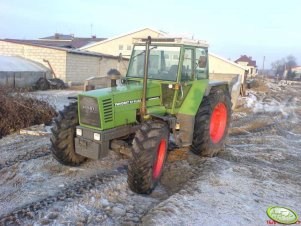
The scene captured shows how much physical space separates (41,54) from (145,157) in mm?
21632

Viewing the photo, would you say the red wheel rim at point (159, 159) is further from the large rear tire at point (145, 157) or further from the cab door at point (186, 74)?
the cab door at point (186, 74)

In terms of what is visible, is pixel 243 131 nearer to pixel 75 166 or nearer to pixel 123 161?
pixel 123 161

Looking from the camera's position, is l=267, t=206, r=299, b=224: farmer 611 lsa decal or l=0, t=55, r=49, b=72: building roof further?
l=0, t=55, r=49, b=72: building roof

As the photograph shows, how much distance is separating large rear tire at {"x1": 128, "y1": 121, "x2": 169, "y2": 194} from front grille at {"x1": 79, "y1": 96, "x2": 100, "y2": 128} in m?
0.69

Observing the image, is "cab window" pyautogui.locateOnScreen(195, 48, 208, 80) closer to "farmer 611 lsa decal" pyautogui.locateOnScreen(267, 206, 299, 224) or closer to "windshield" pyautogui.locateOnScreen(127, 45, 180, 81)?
"windshield" pyautogui.locateOnScreen(127, 45, 180, 81)

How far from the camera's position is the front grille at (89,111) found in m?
5.10

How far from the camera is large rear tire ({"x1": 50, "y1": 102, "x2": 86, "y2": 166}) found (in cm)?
546

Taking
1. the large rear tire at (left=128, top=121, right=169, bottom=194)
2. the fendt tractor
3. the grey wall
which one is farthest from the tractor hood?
the grey wall

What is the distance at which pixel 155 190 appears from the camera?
5.27 metres

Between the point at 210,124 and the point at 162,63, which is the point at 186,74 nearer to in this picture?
the point at 162,63

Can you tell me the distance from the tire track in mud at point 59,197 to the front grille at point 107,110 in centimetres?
100

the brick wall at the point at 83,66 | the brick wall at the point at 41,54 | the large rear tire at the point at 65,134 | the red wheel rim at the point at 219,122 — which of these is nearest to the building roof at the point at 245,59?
the brick wall at the point at 83,66

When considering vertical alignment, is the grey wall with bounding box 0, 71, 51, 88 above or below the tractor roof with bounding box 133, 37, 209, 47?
below

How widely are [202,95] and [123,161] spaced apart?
1.90 m
